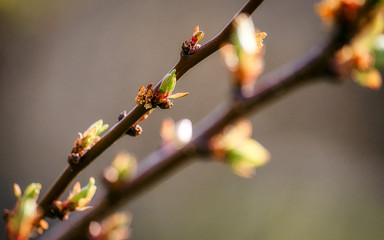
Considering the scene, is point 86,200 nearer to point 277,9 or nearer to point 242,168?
point 242,168

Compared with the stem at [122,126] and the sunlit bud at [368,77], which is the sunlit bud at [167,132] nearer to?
the stem at [122,126]

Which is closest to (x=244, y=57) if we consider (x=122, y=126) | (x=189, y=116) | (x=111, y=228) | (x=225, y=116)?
(x=225, y=116)

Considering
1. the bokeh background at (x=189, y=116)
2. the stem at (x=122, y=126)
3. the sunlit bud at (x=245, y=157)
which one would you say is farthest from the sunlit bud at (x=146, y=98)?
the bokeh background at (x=189, y=116)

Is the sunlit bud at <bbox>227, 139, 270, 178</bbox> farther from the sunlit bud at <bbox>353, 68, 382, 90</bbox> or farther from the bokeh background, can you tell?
the bokeh background

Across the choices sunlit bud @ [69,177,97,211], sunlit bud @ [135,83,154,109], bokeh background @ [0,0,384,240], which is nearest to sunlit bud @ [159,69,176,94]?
sunlit bud @ [135,83,154,109]

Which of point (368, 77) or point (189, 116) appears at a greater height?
point (189, 116)

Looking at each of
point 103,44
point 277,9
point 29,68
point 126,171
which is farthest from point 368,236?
point 29,68

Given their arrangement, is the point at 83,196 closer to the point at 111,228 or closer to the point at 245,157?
the point at 111,228
